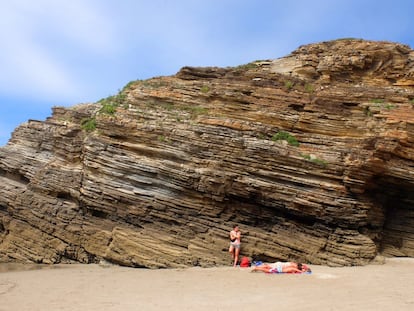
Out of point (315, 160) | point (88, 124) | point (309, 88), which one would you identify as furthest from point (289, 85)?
point (88, 124)

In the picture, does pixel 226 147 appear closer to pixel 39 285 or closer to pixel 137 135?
pixel 137 135

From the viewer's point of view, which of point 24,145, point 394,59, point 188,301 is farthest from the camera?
point 24,145

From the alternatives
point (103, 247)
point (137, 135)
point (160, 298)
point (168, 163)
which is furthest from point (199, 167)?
point (160, 298)

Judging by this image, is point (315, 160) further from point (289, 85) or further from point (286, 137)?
point (289, 85)

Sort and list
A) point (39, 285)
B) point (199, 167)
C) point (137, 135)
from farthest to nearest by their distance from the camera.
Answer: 1. point (137, 135)
2. point (199, 167)
3. point (39, 285)

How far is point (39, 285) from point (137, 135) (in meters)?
6.90

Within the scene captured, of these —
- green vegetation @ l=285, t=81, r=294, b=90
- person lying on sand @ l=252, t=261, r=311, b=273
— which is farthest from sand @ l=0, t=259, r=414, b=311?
green vegetation @ l=285, t=81, r=294, b=90

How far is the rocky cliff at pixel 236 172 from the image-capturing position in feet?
50.0

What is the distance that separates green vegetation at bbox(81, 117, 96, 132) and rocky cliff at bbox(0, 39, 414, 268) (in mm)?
67

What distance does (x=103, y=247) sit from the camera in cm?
1661

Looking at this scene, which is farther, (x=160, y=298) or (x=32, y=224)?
(x=32, y=224)

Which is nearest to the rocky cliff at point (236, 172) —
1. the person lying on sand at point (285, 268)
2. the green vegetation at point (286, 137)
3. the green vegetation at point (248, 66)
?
the green vegetation at point (286, 137)

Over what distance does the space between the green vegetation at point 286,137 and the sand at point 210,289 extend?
181 inches

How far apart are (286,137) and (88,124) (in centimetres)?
877
